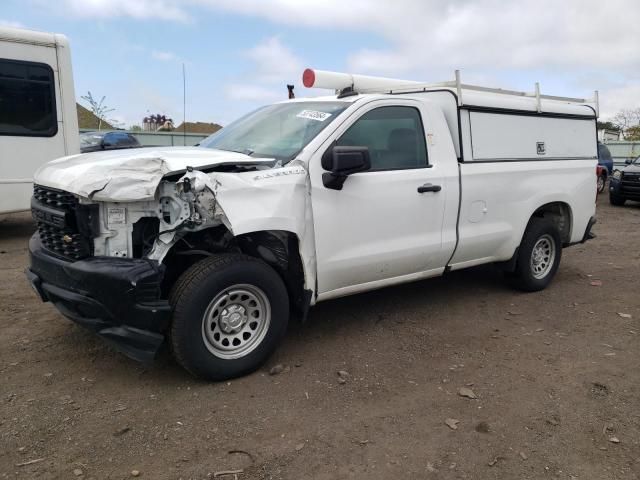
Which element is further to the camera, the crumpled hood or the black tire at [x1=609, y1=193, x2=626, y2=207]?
the black tire at [x1=609, y1=193, x2=626, y2=207]

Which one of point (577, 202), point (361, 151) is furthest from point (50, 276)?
point (577, 202)

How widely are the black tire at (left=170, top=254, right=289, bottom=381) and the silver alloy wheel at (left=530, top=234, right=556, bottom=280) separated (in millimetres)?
3311

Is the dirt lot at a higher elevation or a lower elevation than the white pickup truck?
lower

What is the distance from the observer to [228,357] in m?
3.65

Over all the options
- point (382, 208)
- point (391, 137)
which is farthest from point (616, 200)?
point (382, 208)

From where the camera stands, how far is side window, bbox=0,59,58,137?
7906mm

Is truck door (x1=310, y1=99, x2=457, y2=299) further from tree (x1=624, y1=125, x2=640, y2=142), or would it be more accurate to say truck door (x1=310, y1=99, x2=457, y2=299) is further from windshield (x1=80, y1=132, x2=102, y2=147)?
tree (x1=624, y1=125, x2=640, y2=142)

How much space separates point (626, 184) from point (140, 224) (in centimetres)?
1482

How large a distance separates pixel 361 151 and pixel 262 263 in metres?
1.03

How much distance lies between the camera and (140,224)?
346cm

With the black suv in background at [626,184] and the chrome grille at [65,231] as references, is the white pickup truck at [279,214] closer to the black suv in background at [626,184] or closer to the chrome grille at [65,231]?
the chrome grille at [65,231]

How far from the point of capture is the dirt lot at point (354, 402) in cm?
286

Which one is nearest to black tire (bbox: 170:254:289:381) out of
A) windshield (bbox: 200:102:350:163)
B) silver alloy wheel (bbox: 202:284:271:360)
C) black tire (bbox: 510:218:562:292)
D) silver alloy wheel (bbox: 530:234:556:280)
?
silver alloy wheel (bbox: 202:284:271:360)

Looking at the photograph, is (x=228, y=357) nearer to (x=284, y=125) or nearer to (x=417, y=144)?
(x=284, y=125)
